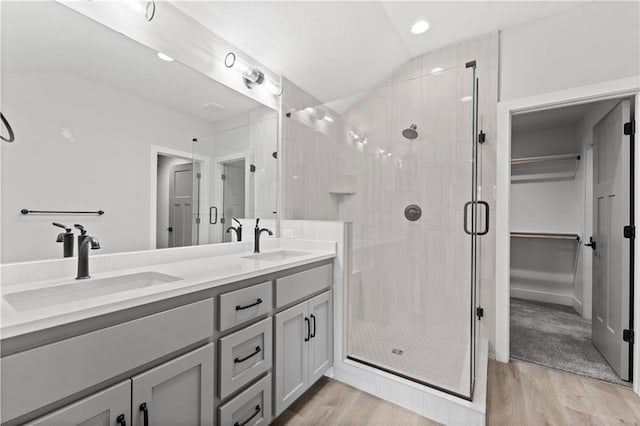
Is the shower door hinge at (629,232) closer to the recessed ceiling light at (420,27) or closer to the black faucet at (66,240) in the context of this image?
the recessed ceiling light at (420,27)

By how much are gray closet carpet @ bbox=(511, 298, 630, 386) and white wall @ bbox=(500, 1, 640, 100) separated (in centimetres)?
211

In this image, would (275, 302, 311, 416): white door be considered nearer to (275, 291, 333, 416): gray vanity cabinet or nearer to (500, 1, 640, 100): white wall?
(275, 291, 333, 416): gray vanity cabinet

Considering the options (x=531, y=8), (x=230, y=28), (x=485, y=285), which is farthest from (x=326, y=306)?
(x=531, y=8)

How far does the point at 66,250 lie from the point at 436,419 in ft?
6.75

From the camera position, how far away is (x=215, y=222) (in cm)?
196

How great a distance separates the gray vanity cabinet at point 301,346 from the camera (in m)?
1.51

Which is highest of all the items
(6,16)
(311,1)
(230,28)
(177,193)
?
(311,1)

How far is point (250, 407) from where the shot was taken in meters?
1.35

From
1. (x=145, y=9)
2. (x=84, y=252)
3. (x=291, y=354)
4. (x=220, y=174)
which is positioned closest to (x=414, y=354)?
(x=291, y=354)

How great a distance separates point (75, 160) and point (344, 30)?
198cm

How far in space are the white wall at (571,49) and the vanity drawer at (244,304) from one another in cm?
241

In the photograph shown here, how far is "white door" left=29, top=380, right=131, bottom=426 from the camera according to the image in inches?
30.6

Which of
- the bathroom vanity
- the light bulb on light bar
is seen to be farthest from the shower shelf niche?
the light bulb on light bar

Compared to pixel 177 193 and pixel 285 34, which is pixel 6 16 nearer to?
pixel 177 193
